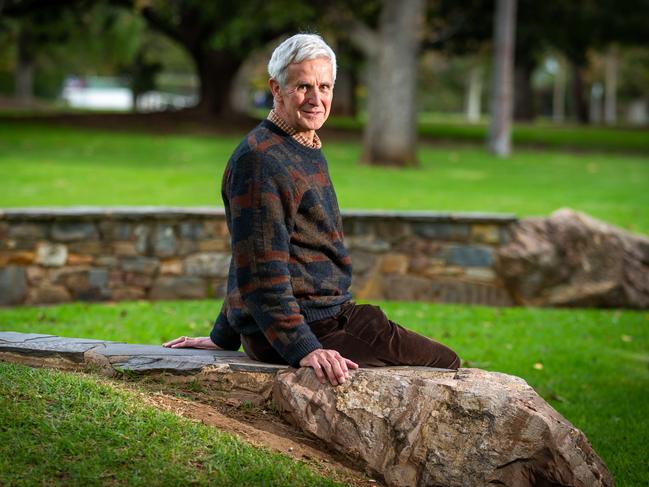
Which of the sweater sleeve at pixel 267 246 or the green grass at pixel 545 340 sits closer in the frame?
the sweater sleeve at pixel 267 246

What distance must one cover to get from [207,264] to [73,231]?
4.42 feet

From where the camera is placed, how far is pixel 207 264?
1012cm

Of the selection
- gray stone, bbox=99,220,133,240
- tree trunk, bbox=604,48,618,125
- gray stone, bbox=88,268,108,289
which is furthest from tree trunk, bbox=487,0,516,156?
tree trunk, bbox=604,48,618,125

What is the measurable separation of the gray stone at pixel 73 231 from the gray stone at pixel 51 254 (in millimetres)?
87

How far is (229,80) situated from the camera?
2938cm

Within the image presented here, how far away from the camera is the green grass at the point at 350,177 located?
44.4 ft

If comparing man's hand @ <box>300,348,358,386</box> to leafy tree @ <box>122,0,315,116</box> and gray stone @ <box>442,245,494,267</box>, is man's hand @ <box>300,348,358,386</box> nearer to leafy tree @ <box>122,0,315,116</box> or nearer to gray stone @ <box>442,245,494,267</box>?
gray stone @ <box>442,245,494,267</box>

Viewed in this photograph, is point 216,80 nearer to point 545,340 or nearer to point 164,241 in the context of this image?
point 164,241

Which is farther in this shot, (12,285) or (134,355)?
(12,285)

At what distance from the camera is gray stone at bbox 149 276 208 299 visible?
1011cm

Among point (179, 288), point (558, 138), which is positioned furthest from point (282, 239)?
point (558, 138)

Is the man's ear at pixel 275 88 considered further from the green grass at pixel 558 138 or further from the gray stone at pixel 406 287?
the green grass at pixel 558 138

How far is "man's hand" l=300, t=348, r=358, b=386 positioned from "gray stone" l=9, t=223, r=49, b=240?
6.13 meters

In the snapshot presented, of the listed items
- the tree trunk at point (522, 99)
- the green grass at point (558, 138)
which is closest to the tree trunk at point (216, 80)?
the green grass at point (558, 138)
